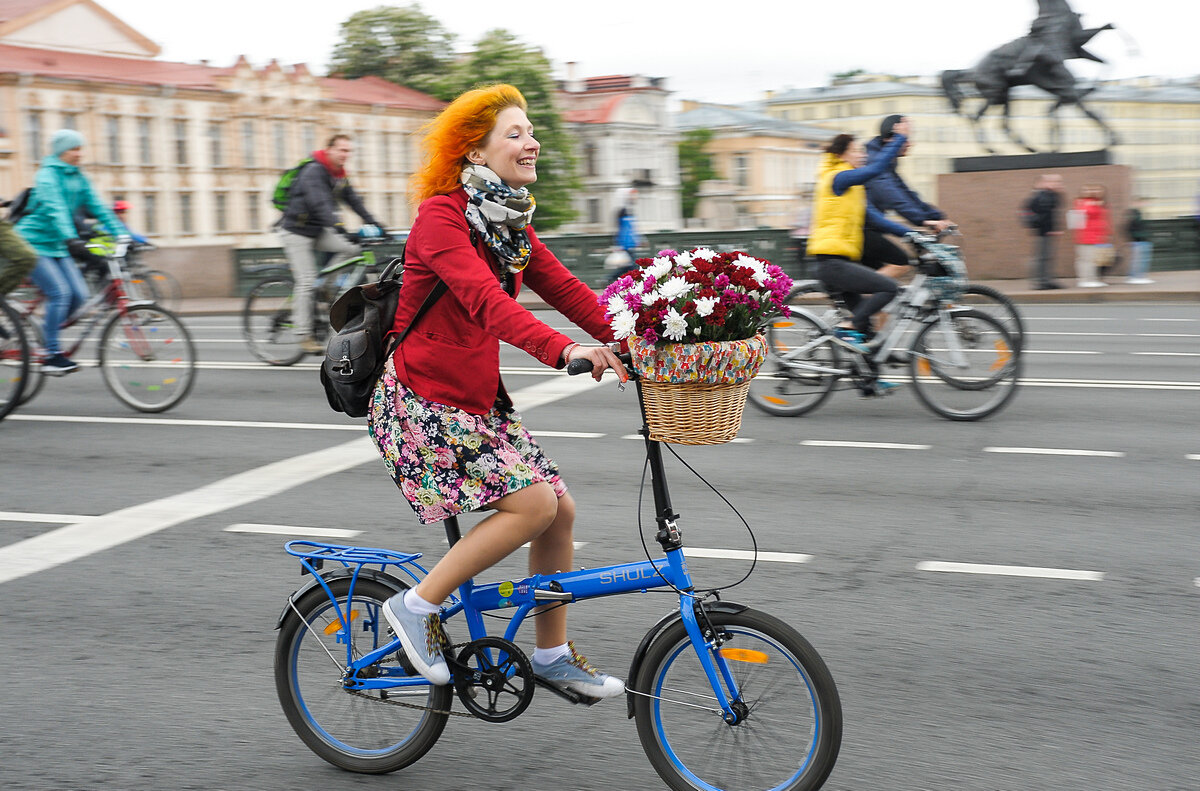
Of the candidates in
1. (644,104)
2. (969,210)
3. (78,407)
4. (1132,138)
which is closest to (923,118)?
(1132,138)

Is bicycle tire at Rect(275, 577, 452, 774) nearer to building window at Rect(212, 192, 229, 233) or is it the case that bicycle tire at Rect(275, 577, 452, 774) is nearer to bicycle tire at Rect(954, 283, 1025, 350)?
bicycle tire at Rect(954, 283, 1025, 350)

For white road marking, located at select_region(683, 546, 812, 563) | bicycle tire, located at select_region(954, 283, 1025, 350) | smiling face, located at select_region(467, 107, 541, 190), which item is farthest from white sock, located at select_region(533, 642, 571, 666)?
bicycle tire, located at select_region(954, 283, 1025, 350)

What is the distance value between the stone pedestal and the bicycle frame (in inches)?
758

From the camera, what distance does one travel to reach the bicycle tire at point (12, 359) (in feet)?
30.9

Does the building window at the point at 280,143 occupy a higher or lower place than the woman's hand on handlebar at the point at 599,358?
higher

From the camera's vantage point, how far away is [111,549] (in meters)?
6.21

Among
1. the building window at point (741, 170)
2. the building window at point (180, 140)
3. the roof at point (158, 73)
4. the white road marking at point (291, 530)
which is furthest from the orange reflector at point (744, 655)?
the building window at point (741, 170)

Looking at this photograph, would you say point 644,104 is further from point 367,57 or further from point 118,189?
point 118,189

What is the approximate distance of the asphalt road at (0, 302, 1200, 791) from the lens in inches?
150

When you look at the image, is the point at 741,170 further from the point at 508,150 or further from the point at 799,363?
the point at 508,150

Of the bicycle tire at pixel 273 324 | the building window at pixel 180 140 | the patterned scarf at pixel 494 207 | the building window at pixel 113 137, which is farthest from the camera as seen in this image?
the building window at pixel 180 140

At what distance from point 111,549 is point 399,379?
332cm

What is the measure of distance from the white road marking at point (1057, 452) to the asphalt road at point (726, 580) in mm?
32

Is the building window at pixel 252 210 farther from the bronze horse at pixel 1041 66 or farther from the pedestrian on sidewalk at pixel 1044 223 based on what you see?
the pedestrian on sidewalk at pixel 1044 223
